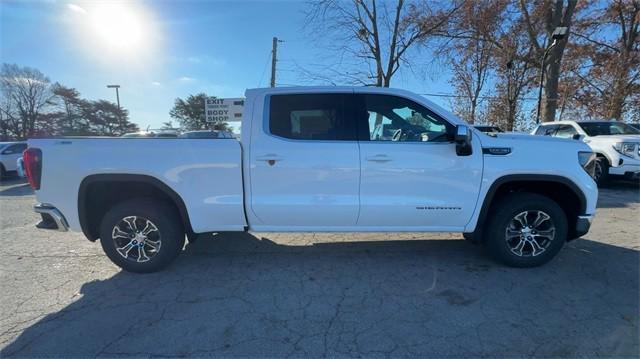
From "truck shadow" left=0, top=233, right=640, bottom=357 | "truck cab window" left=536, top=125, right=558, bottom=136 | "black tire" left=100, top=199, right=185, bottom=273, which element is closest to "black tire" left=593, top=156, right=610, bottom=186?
"truck cab window" left=536, top=125, right=558, bottom=136

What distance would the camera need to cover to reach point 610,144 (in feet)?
27.1

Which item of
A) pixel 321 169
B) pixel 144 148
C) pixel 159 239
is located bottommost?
pixel 159 239

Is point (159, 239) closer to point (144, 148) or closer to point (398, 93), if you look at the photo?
point (144, 148)

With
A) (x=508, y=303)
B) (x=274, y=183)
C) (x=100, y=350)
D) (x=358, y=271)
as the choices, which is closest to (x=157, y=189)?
(x=274, y=183)

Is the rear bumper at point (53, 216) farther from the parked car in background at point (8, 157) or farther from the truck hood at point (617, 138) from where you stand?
the parked car in background at point (8, 157)

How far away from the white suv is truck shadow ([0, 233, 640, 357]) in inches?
221

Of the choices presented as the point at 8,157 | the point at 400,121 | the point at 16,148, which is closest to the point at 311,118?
the point at 400,121

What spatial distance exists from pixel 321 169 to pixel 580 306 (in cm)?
260

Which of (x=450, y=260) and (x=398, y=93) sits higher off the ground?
(x=398, y=93)

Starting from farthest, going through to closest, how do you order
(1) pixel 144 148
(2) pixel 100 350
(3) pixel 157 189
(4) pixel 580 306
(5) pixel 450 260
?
(5) pixel 450 260 → (3) pixel 157 189 → (1) pixel 144 148 → (4) pixel 580 306 → (2) pixel 100 350

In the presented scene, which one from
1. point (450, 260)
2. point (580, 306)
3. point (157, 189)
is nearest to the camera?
point (580, 306)

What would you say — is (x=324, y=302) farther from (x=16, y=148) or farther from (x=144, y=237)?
(x=16, y=148)

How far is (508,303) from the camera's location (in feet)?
9.38

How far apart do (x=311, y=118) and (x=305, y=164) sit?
52 centimetres
